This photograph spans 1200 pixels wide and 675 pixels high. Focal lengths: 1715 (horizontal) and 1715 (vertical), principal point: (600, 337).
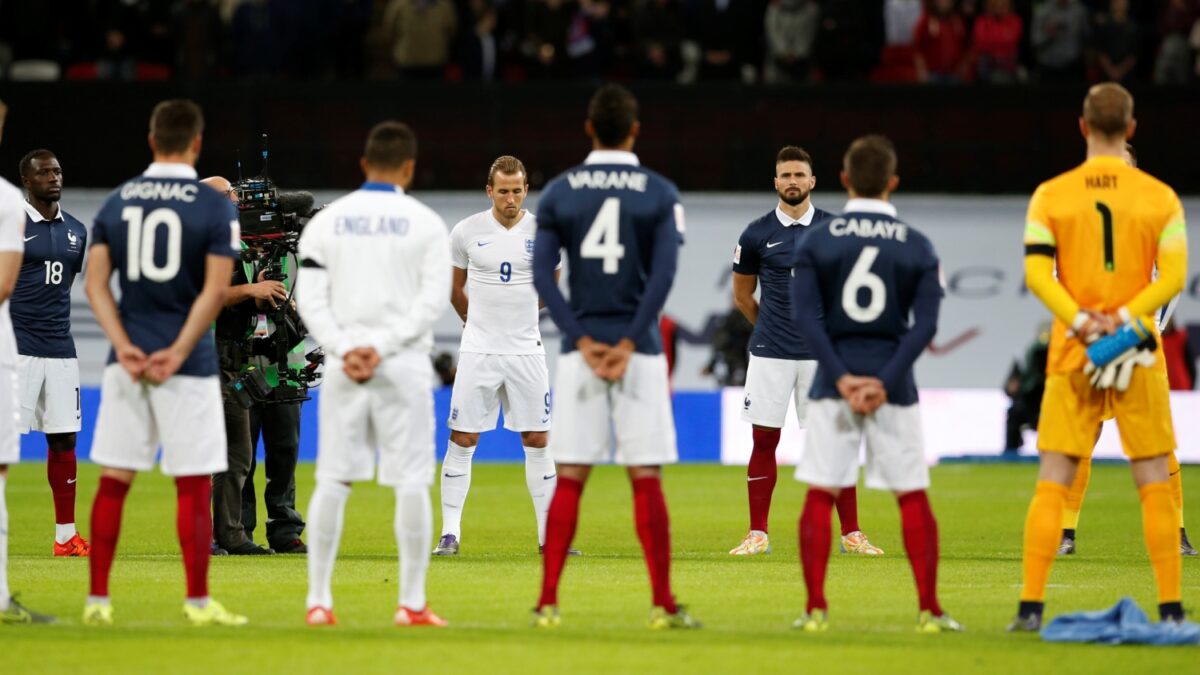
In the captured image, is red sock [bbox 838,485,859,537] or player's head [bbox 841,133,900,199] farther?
red sock [bbox 838,485,859,537]

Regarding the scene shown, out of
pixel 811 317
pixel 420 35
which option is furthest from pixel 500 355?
pixel 420 35

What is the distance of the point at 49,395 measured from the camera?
12.2 m

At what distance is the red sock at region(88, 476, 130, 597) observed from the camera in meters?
7.92

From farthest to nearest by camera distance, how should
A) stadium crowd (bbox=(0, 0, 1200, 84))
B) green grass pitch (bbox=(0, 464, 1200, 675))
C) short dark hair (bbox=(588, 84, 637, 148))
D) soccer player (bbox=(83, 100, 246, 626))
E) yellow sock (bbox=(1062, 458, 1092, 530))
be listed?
stadium crowd (bbox=(0, 0, 1200, 84)) < yellow sock (bbox=(1062, 458, 1092, 530)) < short dark hair (bbox=(588, 84, 637, 148)) < soccer player (bbox=(83, 100, 246, 626)) < green grass pitch (bbox=(0, 464, 1200, 675))

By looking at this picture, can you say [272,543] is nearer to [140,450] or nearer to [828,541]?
[140,450]

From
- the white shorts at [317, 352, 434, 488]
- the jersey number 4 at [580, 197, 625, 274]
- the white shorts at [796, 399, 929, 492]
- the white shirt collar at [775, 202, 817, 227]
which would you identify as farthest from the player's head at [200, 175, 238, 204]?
the white shorts at [796, 399, 929, 492]

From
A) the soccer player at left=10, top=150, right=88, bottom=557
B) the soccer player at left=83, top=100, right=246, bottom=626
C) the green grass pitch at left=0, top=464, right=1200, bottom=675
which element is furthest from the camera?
the soccer player at left=10, top=150, right=88, bottom=557

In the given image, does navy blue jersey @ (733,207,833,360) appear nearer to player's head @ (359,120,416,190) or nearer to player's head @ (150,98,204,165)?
player's head @ (359,120,416,190)

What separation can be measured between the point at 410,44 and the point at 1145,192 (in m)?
15.3

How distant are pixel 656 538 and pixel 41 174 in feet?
20.1

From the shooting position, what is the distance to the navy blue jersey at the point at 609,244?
805 centimetres

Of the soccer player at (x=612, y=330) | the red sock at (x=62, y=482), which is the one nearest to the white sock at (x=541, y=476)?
the red sock at (x=62, y=482)

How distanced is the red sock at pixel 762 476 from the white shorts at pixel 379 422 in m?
4.48

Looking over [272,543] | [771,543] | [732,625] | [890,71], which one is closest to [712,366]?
[890,71]
